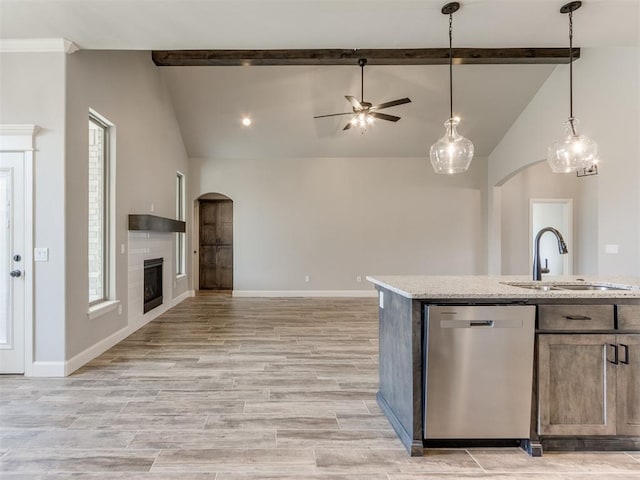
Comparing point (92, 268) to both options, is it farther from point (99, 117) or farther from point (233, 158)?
point (233, 158)

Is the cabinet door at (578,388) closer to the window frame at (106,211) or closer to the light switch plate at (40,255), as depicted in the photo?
the light switch plate at (40,255)

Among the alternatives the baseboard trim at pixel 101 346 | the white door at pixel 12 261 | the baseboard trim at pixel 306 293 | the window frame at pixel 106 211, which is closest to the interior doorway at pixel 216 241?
Answer: the baseboard trim at pixel 306 293

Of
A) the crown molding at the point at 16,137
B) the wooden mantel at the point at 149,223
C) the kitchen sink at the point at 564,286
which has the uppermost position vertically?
the crown molding at the point at 16,137

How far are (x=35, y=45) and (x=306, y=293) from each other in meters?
6.06

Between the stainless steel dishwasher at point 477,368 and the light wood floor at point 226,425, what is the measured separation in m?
0.22

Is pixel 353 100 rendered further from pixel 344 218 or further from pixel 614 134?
pixel 614 134

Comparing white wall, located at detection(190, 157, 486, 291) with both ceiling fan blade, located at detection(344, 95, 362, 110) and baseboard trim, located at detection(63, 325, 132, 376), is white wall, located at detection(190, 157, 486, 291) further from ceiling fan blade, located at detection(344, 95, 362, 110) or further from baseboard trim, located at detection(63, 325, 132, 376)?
baseboard trim, located at detection(63, 325, 132, 376)

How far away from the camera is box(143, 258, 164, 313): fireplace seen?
18.2 ft

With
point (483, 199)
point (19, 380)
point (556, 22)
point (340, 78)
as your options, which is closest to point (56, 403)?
point (19, 380)

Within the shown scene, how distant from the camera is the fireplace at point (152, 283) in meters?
5.53

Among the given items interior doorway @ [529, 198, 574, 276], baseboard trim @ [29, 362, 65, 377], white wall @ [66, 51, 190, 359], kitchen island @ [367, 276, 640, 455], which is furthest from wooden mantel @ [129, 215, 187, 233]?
interior doorway @ [529, 198, 574, 276]

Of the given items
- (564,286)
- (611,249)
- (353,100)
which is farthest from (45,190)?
(611,249)

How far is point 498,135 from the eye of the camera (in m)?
7.56

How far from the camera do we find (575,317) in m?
2.17
